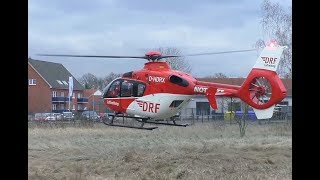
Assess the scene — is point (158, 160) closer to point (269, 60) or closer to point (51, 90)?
point (269, 60)

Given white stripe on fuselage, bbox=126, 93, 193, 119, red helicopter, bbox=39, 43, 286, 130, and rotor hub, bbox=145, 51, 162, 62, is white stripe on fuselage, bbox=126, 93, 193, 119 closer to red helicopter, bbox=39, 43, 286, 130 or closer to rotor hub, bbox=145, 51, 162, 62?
red helicopter, bbox=39, 43, 286, 130

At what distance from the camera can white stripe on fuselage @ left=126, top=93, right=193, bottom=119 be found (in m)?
16.1

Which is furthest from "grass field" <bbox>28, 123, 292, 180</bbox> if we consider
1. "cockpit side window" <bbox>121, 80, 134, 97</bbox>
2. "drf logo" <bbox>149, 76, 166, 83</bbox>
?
"drf logo" <bbox>149, 76, 166, 83</bbox>

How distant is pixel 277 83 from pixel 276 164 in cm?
248

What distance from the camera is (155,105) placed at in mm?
16188

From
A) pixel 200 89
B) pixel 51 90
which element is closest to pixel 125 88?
pixel 200 89

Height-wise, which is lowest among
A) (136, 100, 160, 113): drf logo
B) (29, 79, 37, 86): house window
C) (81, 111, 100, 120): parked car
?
(81, 111, 100, 120): parked car

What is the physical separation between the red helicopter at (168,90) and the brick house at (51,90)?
3699 centimetres

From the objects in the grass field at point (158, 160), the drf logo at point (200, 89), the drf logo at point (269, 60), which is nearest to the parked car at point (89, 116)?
the grass field at point (158, 160)

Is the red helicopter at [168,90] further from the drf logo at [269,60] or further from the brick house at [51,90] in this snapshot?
the brick house at [51,90]

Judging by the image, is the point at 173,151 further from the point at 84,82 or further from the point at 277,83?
the point at 84,82

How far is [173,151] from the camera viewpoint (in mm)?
17734

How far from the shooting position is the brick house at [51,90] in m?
54.1

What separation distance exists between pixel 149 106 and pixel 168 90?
0.84m
